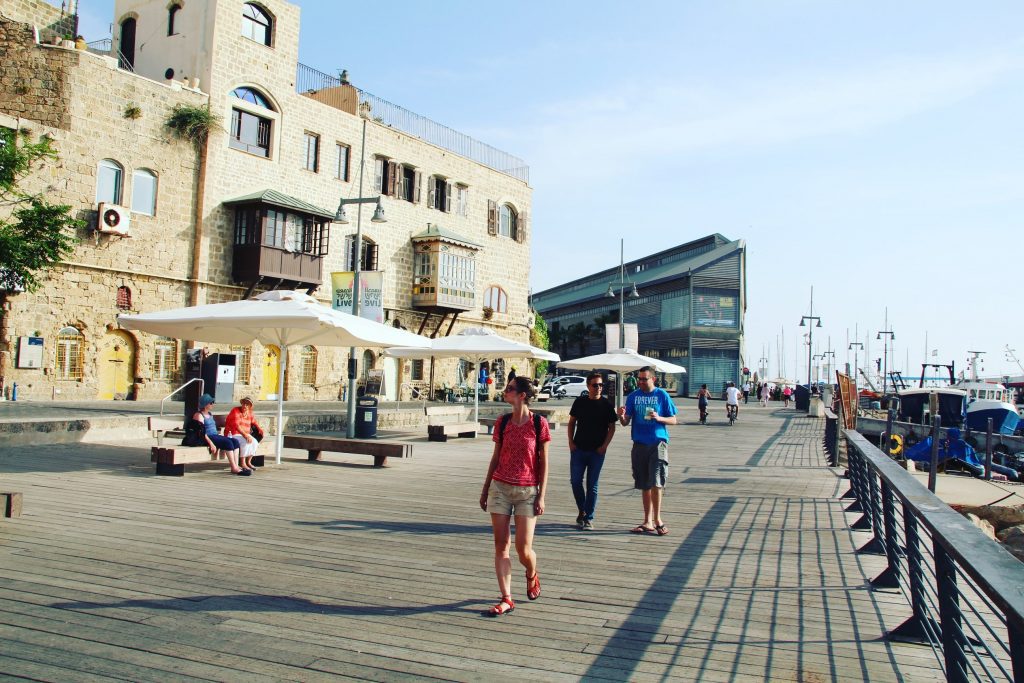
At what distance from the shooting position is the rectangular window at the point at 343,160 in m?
35.3

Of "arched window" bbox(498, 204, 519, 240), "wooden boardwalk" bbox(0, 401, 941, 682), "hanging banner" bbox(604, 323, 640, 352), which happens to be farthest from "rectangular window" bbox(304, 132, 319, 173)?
"wooden boardwalk" bbox(0, 401, 941, 682)

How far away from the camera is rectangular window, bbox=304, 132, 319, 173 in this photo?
33875 mm

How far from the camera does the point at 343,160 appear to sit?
35.5 metres

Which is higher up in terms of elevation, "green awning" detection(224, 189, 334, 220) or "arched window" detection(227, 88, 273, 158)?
"arched window" detection(227, 88, 273, 158)

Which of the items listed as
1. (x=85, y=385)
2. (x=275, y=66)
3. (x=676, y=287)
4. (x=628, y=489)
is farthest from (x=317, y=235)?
(x=676, y=287)

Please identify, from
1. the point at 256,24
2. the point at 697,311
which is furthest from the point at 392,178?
the point at 697,311

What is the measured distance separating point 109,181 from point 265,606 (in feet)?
83.8

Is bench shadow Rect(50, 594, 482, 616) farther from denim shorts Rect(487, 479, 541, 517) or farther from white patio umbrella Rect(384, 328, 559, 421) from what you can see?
white patio umbrella Rect(384, 328, 559, 421)

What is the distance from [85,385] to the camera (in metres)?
26.0

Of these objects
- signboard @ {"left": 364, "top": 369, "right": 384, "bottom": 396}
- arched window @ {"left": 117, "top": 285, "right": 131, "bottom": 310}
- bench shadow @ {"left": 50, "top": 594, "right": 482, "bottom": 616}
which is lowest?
bench shadow @ {"left": 50, "top": 594, "right": 482, "bottom": 616}

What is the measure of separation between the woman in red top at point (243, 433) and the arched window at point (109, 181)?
17888mm

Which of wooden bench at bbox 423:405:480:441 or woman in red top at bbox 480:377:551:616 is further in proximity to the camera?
wooden bench at bbox 423:405:480:441

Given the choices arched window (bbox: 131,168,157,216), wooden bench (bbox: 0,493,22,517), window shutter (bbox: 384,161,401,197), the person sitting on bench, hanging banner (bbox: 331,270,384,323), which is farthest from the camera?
window shutter (bbox: 384,161,401,197)

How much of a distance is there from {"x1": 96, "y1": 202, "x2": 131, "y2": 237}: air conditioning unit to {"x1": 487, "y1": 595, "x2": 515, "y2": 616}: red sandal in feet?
82.0
